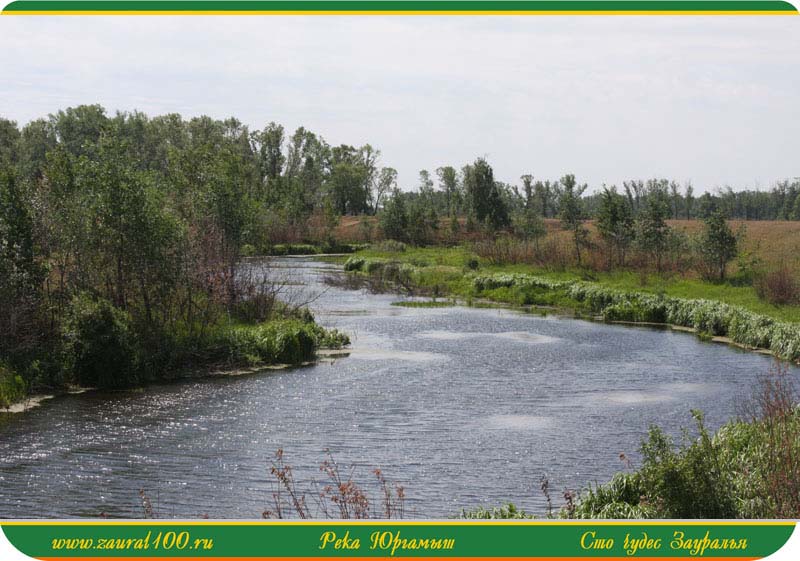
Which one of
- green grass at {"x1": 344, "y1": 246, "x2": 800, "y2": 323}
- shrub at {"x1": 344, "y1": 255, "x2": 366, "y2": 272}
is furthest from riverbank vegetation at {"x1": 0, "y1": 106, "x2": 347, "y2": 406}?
shrub at {"x1": 344, "y1": 255, "x2": 366, "y2": 272}

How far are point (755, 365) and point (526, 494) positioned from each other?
1650 cm

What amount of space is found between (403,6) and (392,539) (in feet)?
16.0

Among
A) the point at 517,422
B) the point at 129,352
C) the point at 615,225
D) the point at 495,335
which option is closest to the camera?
the point at 517,422

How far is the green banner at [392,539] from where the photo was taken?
281 inches

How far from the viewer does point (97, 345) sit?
82.5ft

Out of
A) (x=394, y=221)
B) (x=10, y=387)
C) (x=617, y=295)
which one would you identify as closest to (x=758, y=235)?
(x=617, y=295)

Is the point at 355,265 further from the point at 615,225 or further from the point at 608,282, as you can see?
the point at 608,282

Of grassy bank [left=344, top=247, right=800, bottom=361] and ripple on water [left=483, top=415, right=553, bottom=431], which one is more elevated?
grassy bank [left=344, top=247, right=800, bottom=361]

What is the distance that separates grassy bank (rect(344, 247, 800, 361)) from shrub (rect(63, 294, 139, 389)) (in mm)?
23003

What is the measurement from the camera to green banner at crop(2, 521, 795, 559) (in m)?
7.13

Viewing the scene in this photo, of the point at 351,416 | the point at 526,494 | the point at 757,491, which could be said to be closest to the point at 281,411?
the point at 351,416

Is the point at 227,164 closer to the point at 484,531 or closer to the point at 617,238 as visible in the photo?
the point at 484,531

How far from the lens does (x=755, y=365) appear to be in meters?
29.1

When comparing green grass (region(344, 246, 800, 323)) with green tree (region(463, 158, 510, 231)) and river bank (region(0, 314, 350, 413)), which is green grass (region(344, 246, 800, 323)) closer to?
green tree (region(463, 158, 510, 231))
